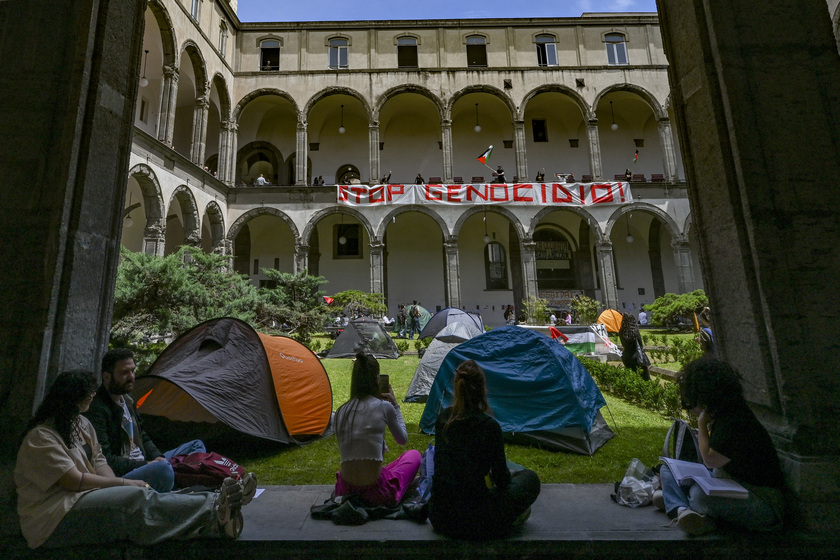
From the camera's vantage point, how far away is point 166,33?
1430 cm

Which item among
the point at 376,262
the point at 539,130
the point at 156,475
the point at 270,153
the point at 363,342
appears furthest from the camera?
the point at 539,130

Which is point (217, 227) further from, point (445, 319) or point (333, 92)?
point (445, 319)

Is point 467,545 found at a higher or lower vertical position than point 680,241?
lower

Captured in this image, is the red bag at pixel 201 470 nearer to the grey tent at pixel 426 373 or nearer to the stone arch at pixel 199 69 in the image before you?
the grey tent at pixel 426 373

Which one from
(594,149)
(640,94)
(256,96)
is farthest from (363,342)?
(640,94)

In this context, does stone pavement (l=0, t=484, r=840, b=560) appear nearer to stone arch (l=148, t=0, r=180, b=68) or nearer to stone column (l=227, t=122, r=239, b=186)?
stone arch (l=148, t=0, r=180, b=68)

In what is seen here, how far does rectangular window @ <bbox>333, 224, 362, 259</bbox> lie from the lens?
2198 cm

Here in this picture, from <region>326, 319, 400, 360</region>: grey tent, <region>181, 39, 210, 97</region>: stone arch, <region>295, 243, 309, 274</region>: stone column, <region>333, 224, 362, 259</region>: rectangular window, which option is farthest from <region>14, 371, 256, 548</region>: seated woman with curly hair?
<region>333, 224, 362, 259</region>: rectangular window

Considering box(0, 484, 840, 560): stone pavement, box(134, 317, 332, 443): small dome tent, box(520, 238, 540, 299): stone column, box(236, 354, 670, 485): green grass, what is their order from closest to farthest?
box(0, 484, 840, 560): stone pavement
box(236, 354, 670, 485): green grass
box(134, 317, 332, 443): small dome tent
box(520, 238, 540, 299): stone column

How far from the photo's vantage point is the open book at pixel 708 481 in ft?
7.47

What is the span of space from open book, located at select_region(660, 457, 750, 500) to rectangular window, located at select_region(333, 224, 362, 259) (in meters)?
20.1

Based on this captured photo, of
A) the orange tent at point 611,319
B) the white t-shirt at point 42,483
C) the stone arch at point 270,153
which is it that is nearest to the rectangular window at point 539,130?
the orange tent at point 611,319

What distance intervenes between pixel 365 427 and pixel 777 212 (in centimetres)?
305

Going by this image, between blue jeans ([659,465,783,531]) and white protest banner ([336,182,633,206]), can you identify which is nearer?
blue jeans ([659,465,783,531])
